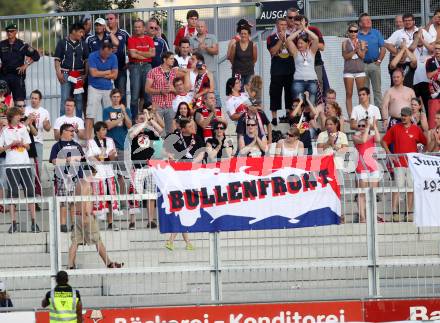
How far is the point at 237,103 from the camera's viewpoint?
19.7 meters

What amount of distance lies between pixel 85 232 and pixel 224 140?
3448 millimetres

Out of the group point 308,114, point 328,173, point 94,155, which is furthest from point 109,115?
point 328,173

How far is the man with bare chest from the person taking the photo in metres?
19.3

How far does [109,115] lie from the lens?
742 inches

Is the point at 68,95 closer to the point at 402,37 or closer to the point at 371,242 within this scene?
the point at 402,37

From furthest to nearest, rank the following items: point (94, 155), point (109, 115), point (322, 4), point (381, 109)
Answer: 1. point (322, 4)
2. point (381, 109)
3. point (109, 115)
4. point (94, 155)

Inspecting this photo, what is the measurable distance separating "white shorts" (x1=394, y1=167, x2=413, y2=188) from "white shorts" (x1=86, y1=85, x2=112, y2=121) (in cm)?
602

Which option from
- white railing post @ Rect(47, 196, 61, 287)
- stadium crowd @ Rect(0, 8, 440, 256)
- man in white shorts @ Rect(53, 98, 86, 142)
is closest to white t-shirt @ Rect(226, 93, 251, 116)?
stadium crowd @ Rect(0, 8, 440, 256)

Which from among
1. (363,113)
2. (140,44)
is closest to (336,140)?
(363,113)

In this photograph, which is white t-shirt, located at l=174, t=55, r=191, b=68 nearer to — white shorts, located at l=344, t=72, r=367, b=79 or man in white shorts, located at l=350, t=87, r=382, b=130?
white shorts, located at l=344, t=72, r=367, b=79

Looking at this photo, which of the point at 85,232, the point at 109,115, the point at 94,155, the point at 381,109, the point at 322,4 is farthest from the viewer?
the point at 322,4

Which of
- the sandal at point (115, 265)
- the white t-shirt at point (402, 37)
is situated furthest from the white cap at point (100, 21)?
the sandal at point (115, 265)

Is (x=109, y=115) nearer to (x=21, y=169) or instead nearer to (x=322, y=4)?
(x=21, y=169)

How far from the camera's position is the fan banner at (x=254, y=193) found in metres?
15.7
